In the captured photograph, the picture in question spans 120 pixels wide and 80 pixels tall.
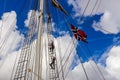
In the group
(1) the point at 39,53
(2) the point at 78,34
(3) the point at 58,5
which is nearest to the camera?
(1) the point at 39,53

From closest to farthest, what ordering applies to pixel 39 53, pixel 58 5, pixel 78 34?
1. pixel 39 53
2. pixel 78 34
3. pixel 58 5

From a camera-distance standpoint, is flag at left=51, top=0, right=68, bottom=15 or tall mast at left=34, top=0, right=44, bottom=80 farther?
flag at left=51, top=0, right=68, bottom=15

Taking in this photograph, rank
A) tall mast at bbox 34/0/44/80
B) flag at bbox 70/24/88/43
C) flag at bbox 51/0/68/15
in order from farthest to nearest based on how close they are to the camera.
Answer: flag at bbox 51/0/68/15 < flag at bbox 70/24/88/43 < tall mast at bbox 34/0/44/80

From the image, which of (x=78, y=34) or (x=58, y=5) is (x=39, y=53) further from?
(x=58, y=5)

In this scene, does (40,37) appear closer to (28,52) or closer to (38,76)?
(28,52)

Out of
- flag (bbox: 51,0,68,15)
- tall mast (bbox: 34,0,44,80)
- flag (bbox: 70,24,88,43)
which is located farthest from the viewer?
flag (bbox: 51,0,68,15)

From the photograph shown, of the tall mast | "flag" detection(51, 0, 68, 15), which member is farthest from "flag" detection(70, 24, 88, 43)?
"flag" detection(51, 0, 68, 15)

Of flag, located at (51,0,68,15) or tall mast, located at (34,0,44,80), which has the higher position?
flag, located at (51,0,68,15)

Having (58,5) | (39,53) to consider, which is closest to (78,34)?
(39,53)

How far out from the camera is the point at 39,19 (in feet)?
88.6

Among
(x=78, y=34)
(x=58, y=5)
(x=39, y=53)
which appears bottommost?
(x=39, y=53)

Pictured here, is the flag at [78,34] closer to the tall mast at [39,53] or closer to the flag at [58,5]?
the tall mast at [39,53]

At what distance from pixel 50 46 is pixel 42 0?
4552mm

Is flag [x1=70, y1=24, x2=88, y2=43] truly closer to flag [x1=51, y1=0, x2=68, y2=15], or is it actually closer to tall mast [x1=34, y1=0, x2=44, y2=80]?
tall mast [x1=34, y1=0, x2=44, y2=80]
